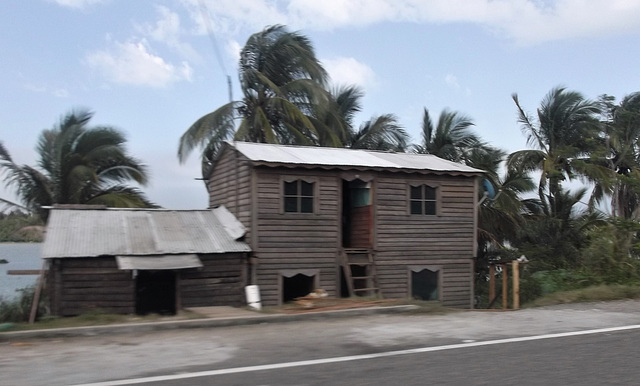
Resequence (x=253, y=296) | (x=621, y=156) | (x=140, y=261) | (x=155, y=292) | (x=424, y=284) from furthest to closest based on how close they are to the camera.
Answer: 1. (x=621, y=156)
2. (x=424, y=284)
3. (x=155, y=292)
4. (x=253, y=296)
5. (x=140, y=261)

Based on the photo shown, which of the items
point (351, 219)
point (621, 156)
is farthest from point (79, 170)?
point (621, 156)

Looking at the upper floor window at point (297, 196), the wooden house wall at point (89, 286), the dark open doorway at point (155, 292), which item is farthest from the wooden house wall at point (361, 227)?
the wooden house wall at point (89, 286)

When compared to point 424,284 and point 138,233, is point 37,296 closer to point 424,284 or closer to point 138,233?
point 138,233

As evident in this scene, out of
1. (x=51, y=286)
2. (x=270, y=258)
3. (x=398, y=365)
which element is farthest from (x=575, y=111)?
(x=398, y=365)

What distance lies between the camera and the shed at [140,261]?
1552 cm

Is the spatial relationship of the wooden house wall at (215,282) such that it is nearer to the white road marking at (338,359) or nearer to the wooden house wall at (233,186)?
the wooden house wall at (233,186)

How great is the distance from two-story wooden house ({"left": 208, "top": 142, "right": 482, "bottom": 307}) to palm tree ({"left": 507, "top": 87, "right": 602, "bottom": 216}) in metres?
12.0

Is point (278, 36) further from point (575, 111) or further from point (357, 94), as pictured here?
point (575, 111)

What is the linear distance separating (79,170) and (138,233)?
603cm

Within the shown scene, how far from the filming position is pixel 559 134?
32.8 m

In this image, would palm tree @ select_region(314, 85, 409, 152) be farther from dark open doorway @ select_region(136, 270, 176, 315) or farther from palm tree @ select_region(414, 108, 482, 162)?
dark open doorway @ select_region(136, 270, 176, 315)

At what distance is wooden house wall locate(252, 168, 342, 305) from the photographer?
17453mm

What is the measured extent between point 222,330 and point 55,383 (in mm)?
3208

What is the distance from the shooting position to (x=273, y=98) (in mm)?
25562
